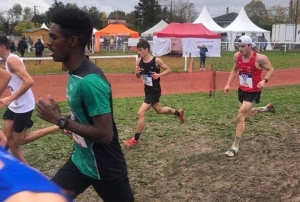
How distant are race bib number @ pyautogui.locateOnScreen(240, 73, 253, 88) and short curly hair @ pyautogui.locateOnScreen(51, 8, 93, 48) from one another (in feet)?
14.9

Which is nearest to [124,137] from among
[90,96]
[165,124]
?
[165,124]

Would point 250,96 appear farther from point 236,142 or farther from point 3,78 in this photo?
point 3,78

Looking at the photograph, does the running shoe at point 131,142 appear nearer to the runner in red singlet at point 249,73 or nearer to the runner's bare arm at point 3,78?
the runner in red singlet at point 249,73

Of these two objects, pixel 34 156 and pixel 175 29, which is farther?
pixel 175 29

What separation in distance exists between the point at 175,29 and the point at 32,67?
12249 millimetres

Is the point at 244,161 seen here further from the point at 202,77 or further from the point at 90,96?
the point at 202,77

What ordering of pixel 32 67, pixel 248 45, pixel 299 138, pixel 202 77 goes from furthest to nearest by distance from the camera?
pixel 32 67, pixel 202 77, pixel 299 138, pixel 248 45

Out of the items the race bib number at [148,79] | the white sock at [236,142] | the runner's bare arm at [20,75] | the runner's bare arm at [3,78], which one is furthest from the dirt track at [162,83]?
the runner's bare arm at [3,78]

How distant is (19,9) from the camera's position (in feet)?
292

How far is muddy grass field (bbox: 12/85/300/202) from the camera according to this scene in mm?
5465

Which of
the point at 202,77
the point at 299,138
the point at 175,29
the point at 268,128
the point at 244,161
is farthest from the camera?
the point at 175,29

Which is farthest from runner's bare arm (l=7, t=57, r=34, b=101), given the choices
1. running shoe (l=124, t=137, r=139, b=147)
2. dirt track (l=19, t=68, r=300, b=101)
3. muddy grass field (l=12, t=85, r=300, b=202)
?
dirt track (l=19, t=68, r=300, b=101)

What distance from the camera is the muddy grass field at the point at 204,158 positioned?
5465mm

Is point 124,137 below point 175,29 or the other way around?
below
